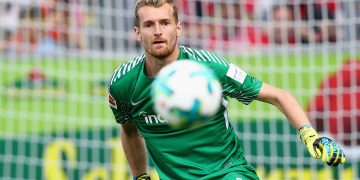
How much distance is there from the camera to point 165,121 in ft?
18.4

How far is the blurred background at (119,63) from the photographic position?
9.84m

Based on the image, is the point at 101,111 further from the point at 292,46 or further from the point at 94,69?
the point at 292,46

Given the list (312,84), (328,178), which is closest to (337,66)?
(312,84)

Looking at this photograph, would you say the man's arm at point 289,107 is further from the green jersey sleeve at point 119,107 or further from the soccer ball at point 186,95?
the green jersey sleeve at point 119,107

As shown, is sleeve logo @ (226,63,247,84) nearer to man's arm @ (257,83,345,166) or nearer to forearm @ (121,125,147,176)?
man's arm @ (257,83,345,166)

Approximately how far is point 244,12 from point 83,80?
6.58ft

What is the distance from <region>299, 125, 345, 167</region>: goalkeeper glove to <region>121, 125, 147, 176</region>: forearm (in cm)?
132

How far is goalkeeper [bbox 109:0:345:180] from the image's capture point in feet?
18.0

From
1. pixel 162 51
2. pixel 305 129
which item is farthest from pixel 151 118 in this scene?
pixel 305 129

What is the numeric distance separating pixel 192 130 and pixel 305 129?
723mm

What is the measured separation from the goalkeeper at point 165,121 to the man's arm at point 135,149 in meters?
0.32

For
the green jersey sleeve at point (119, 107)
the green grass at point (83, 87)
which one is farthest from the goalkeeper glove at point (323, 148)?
the green grass at point (83, 87)

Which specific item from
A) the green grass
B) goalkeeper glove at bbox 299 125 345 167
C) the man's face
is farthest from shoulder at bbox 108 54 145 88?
the green grass

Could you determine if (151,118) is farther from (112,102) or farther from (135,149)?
(135,149)
